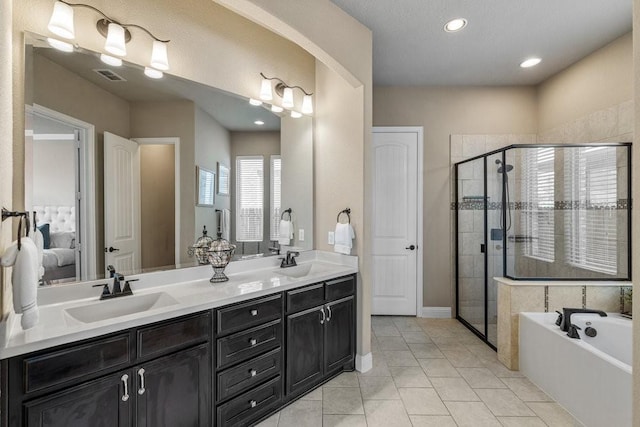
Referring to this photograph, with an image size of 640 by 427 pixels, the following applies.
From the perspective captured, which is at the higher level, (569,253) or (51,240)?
(51,240)

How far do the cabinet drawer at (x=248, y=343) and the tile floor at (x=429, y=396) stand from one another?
1.63 ft

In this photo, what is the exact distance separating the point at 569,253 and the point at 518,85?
7.41 ft

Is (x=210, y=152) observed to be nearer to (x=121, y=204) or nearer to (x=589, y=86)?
(x=121, y=204)

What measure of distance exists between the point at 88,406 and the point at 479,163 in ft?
12.4

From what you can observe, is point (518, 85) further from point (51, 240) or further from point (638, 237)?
point (51, 240)

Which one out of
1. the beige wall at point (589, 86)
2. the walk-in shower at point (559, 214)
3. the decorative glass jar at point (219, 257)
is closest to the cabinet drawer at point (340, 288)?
the decorative glass jar at point (219, 257)

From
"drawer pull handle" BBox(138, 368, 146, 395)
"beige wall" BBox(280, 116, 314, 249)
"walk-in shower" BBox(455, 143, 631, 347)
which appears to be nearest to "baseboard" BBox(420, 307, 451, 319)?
"walk-in shower" BBox(455, 143, 631, 347)

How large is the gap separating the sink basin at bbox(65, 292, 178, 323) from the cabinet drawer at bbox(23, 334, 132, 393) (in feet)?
1.15

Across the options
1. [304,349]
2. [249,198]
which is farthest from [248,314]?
[249,198]

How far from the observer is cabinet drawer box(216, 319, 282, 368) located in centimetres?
171

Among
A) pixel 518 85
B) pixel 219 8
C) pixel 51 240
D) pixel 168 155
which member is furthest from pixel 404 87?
pixel 51 240

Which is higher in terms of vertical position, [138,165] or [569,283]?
[138,165]

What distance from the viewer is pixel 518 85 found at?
12.5 ft

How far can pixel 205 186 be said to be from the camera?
2334mm
